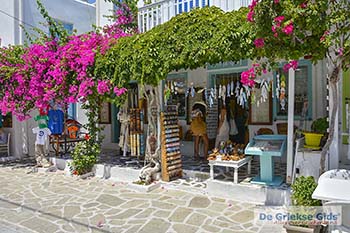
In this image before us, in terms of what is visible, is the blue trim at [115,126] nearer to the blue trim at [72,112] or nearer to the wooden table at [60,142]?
the wooden table at [60,142]

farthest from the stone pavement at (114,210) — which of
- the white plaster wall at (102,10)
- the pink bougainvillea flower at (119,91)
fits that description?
the white plaster wall at (102,10)

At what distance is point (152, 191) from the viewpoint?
6.99 meters

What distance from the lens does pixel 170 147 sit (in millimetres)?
7461

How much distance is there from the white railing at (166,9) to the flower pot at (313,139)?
3.46 m

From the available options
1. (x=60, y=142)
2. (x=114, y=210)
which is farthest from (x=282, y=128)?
(x=60, y=142)

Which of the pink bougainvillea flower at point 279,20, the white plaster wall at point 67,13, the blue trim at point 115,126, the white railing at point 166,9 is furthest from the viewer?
the blue trim at point 115,126

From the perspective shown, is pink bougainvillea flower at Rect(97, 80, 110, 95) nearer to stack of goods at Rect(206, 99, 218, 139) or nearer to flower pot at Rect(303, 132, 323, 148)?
stack of goods at Rect(206, 99, 218, 139)

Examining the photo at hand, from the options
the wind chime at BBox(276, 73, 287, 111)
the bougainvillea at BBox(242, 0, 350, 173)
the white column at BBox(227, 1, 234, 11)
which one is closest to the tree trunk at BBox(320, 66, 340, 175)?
the bougainvillea at BBox(242, 0, 350, 173)

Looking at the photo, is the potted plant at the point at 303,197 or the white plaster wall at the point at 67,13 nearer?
the potted plant at the point at 303,197

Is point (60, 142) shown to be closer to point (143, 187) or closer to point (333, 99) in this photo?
point (143, 187)

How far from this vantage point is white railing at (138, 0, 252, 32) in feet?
23.5

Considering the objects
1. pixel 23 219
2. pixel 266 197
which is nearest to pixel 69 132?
pixel 23 219

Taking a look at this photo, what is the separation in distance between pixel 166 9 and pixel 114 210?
214 inches

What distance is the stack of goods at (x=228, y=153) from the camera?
661 cm
